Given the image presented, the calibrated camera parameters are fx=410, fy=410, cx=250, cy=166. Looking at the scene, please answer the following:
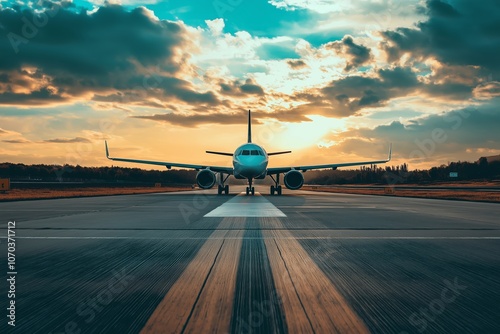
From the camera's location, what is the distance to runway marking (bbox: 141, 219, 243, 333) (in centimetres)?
356

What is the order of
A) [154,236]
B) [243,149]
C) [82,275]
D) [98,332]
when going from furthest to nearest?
[243,149] < [154,236] < [82,275] < [98,332]

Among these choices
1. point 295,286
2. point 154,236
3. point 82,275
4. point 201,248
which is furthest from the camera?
point 154,236

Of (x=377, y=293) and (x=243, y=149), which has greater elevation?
(x=243, y=149)

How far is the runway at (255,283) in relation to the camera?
3.68 m

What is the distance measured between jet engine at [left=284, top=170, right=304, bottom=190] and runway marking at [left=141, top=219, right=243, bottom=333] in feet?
88.2

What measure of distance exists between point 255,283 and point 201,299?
933 millimetres

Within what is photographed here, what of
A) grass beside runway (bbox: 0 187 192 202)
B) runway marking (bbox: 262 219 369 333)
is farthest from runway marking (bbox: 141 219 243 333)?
grass beside runway (bbox: 0 187 192 202)

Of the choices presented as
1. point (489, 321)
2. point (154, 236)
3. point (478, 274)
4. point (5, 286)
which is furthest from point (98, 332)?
point (154, 236)

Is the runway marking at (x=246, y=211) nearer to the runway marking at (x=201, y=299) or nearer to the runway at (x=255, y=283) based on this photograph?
the runway at (x=255, y=283)

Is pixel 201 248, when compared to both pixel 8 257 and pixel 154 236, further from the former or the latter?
pixel 8 257

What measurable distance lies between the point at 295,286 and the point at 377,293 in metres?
0.95

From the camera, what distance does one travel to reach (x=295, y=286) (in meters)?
4.96

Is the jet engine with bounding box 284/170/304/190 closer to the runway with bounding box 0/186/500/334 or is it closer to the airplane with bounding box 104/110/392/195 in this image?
the airplane with bounding box 104/110/392/195

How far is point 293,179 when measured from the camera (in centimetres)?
3394
